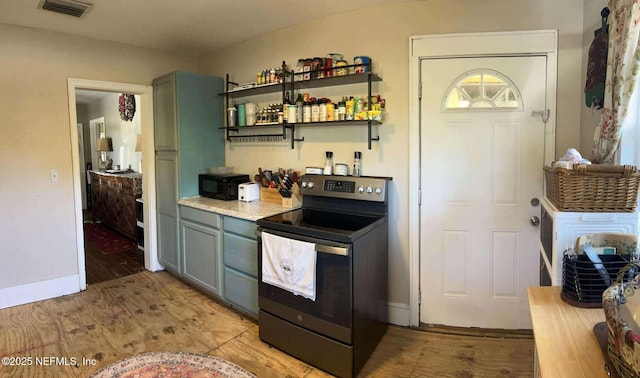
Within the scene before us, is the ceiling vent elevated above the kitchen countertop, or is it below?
above

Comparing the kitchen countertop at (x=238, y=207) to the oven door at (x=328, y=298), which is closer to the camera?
the oven door at (x=328, y=298)

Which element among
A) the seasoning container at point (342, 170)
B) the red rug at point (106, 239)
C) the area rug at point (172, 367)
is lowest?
the area rug at point (172, 367)

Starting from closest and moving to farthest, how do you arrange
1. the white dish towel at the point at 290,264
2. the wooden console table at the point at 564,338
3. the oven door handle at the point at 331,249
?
the wooden console table at the point at 564,338 < the oven door handle at the point at 331,249 < the white dish towel at the point at 290,264

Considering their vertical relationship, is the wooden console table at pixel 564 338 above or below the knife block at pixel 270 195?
below

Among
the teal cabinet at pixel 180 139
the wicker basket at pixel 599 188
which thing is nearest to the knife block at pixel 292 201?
the teal cabinet at pixel 180 139

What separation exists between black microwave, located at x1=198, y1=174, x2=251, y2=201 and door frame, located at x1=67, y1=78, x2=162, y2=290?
2.54 feet

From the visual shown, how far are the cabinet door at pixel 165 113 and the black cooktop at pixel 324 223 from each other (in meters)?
1.68

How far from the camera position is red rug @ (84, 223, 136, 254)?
489 centimetres

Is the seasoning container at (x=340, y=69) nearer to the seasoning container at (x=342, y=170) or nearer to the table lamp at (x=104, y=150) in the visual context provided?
the seasoning container at (x=342, y=170)

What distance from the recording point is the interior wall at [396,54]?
2303 millimetres

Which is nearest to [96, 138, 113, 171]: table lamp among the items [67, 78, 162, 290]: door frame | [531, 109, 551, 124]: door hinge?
[67, 78, 162, 290]: door frame

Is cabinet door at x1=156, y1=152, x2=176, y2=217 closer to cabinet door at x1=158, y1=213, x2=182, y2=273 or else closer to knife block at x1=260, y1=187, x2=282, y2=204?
cabinet door at x1=158, y1=213, x2=182, y2=273

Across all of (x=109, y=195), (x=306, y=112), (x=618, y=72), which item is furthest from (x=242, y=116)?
(x=109, y=195)

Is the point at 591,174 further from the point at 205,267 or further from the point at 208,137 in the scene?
the point at 208,137
